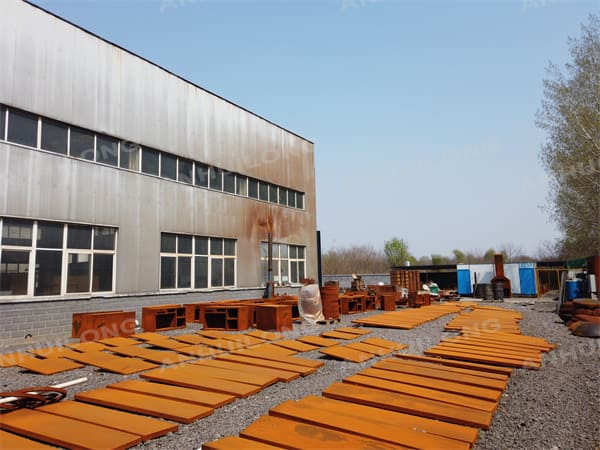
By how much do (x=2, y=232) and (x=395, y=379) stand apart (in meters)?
10.3

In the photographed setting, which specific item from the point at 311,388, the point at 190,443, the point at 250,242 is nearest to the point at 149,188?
the point at 250,242

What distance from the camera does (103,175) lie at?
12.5 meters

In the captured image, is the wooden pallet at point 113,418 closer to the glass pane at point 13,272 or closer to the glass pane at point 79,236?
the glass pane at point 13,272

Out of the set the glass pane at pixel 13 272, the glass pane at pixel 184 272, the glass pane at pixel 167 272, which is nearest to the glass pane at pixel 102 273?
the glass pane at pixel 13 272

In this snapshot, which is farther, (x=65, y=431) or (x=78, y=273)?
(x=78, y=273)

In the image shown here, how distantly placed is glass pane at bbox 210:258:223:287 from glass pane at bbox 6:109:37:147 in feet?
25.6

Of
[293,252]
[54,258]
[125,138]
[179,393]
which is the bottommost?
[179,393]

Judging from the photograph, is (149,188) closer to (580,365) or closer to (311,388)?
(311,388)

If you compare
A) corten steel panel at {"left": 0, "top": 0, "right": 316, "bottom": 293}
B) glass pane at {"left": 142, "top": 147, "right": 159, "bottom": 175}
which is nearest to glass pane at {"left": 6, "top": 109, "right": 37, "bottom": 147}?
corten steel panel at {"left": 0, "top": 0, "right": 316, "bottom": 293}

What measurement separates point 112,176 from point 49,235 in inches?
107

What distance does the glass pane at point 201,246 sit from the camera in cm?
1589

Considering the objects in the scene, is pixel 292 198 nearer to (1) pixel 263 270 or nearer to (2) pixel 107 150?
(1) pixel 263 270

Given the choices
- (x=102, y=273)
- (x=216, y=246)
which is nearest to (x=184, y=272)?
(x=216, y=246)

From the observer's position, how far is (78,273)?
1159 cm
